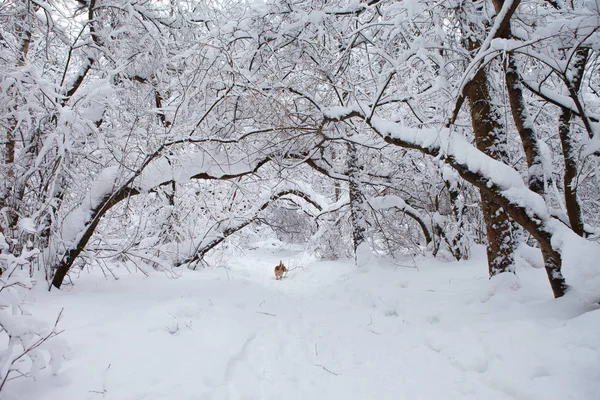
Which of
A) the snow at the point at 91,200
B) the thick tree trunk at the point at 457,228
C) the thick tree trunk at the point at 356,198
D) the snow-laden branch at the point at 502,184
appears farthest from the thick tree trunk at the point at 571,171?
the snow at the point at 91,200

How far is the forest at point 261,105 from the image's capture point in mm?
2951

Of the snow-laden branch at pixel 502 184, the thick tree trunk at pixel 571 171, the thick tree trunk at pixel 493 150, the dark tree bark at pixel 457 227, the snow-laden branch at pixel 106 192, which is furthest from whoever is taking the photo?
the dark tree bark at pixel 457 227

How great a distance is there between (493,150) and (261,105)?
316 cm

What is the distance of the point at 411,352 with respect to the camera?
123 inches

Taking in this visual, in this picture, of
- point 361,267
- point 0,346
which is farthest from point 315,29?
point 361,267

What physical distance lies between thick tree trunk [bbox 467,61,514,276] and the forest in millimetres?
19

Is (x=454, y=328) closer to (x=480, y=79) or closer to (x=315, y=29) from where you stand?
(x=480, y=79)

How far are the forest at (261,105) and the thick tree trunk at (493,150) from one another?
19 millimetres

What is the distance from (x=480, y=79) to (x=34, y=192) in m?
5.63

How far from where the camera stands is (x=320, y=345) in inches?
135

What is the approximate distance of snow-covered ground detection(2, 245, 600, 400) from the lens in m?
2.23

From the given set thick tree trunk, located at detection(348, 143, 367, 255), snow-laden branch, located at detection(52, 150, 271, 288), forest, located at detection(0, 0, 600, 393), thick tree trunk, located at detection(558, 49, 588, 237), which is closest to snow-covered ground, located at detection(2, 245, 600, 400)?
forest, located at detection(0, 0, 600, 393)

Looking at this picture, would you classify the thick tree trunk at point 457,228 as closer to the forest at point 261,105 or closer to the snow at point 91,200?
the forest at point 261,105

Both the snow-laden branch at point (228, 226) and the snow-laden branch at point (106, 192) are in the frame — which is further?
the snow-laden branch at point (228, 226)
